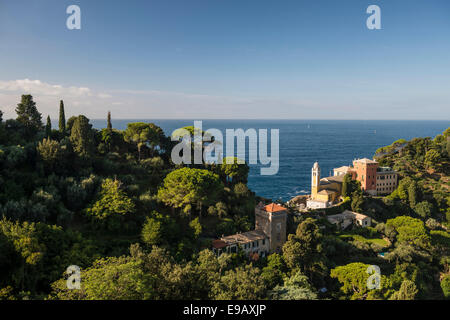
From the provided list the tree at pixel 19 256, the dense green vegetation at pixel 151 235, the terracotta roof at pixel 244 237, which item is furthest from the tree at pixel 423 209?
the tree at pixel 19 256

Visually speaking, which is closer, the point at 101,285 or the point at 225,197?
the point at 101,285

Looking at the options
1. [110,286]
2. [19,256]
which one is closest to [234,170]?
[110,286]

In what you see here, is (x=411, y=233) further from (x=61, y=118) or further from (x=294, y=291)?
(x=61, y=118)

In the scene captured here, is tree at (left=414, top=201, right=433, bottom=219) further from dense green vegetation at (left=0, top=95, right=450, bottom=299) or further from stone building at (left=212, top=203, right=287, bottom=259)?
stone building at (left=212, top=203, right=287, bottom=259)

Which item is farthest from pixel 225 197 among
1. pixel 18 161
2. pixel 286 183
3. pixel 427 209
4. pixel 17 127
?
pixel 286 183

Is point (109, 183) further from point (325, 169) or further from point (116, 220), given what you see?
point (325, 169)

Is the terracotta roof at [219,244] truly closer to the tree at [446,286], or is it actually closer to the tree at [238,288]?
the tree at [238,288]
